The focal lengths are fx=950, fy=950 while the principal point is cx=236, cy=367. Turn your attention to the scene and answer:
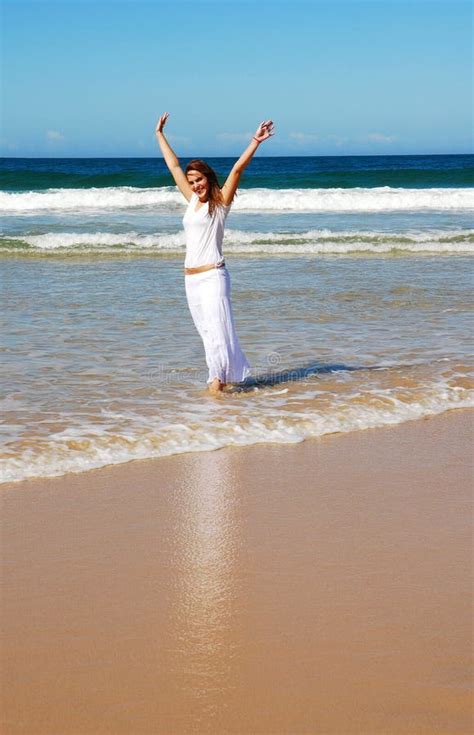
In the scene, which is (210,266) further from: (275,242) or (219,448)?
(275,242)

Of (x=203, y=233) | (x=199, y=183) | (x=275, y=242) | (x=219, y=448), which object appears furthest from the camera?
(x=275, y=242)

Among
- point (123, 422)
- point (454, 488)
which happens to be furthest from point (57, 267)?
point (454, 488)

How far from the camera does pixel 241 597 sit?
3562 millimetres

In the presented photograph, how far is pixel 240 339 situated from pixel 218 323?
2226 mm

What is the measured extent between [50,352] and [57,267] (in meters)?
7.49

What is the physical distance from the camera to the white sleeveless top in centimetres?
666

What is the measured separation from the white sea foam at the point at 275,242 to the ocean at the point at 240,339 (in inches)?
1.8

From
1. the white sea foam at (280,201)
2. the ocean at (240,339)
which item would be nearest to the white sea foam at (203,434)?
the ocean at (240,339)

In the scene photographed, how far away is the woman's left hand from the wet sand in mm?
2283

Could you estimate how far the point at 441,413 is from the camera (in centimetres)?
650

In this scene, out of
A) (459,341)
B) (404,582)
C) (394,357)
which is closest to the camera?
(404,582)

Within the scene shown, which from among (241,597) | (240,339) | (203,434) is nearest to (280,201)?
(240,339)

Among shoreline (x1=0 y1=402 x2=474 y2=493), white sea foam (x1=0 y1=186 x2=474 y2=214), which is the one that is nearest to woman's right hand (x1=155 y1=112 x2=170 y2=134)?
shoreline (x1=0 y1=402 x2=474 y2=493)

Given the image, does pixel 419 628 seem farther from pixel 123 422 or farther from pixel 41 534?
pixel 123 422
